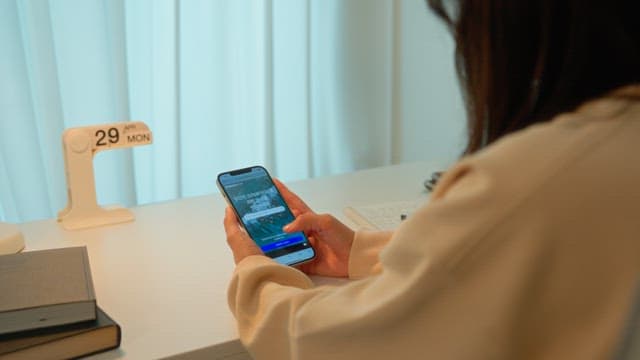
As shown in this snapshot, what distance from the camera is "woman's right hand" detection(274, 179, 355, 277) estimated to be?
0.94 metres

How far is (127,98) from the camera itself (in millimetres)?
1750

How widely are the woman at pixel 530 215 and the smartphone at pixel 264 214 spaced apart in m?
0.37

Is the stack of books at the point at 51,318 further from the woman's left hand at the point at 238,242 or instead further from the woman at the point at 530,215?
the woman at the point at 530,215

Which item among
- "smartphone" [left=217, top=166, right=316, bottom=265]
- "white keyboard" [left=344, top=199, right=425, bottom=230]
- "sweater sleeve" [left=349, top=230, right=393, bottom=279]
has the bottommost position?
"white keyboard" [left=344, top=199, right=425, bottom=230]

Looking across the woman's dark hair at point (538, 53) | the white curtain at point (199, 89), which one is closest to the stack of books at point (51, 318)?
the woman's dark hair at point (538, 53)

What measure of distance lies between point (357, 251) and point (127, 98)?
101 cm

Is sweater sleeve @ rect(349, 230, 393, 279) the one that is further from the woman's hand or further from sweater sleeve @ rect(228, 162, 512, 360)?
sweater sleeve @ rect(228, 162, 512, 360)

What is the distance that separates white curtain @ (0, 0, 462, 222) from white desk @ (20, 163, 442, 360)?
39cm

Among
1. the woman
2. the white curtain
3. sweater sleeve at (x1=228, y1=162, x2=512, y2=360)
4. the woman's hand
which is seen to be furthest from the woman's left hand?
the white curtain

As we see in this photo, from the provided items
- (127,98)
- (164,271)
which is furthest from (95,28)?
(164,271)

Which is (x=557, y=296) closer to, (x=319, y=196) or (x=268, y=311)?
(x=268, y=311)

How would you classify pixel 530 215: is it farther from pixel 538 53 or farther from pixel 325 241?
pixel 325 241

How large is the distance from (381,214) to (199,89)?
860 mm

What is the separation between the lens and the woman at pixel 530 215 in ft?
1.51
